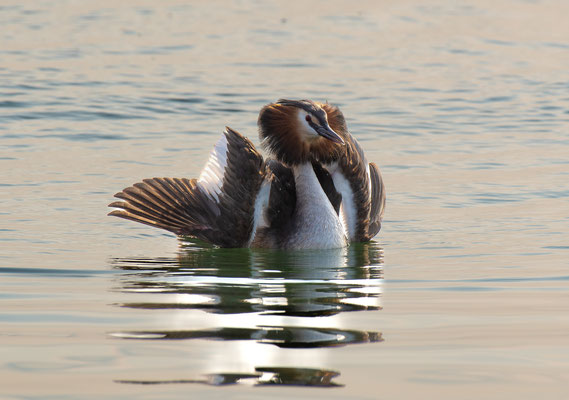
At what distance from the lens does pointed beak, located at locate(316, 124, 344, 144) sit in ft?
29.7

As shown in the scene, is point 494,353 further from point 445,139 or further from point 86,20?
point 86,20

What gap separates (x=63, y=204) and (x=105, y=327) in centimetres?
433

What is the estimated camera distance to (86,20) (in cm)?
2070

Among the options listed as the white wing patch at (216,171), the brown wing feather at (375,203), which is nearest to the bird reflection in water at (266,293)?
the brown wing feather at (375,203)

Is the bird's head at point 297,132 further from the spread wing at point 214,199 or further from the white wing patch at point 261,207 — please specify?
the white wing patch at point 261,207

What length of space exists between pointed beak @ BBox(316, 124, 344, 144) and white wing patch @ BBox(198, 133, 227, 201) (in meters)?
0.84

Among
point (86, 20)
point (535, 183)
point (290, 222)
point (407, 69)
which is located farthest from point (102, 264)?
point (86, 20)

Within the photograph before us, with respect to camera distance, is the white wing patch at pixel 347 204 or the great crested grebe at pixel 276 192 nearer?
the great crested grebe at pixel 276 192

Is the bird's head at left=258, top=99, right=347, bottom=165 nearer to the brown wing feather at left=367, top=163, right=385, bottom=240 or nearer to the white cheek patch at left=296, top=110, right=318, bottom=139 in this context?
the white cheek patch at left=296, top=110, right=318, bottom=139

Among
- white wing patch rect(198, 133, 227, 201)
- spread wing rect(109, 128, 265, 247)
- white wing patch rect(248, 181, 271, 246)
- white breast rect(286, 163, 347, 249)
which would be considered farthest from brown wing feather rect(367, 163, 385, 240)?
white wing patch rect(198, 133, 227, 201)

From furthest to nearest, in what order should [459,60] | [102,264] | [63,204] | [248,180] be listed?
[459,60] < [63,204] < [248,180] < [102,264]

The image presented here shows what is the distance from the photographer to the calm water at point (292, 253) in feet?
18.5

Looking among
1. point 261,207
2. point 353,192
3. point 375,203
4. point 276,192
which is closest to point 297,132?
point 276,192

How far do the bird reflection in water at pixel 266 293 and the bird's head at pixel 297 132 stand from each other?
0.82 m
